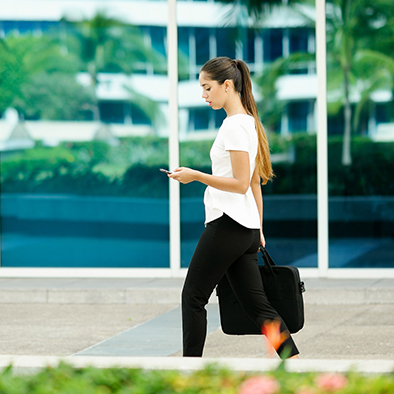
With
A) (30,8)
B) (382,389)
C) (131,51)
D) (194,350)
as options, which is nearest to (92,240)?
(131,51)

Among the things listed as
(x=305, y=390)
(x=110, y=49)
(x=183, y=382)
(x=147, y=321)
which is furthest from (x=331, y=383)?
(x=110, y=49)

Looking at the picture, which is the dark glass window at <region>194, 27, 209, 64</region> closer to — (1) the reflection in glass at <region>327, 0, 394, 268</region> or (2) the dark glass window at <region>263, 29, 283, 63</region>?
(2) the dark glass window at <region>263, 29, 283, 63</region>

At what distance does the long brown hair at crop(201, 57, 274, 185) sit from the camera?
3.77 metres

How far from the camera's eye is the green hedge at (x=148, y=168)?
7.86 meters

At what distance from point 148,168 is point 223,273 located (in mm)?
4552

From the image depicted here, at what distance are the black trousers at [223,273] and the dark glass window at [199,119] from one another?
14.1 feet

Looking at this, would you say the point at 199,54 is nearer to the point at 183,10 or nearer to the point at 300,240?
the point at 183,10

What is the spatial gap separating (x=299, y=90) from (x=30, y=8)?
3059mm

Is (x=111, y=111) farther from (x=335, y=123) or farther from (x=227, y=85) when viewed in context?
(x=227, y=85)

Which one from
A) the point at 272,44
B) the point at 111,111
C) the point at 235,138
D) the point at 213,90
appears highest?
the point at 272,44

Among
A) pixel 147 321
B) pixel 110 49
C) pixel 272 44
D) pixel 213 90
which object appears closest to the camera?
pixel 213 90

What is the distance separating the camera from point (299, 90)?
25.8 feet

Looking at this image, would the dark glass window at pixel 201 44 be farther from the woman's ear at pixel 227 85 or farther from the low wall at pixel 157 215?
the woman's ear at pixel 227 85

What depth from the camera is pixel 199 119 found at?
7973mm
